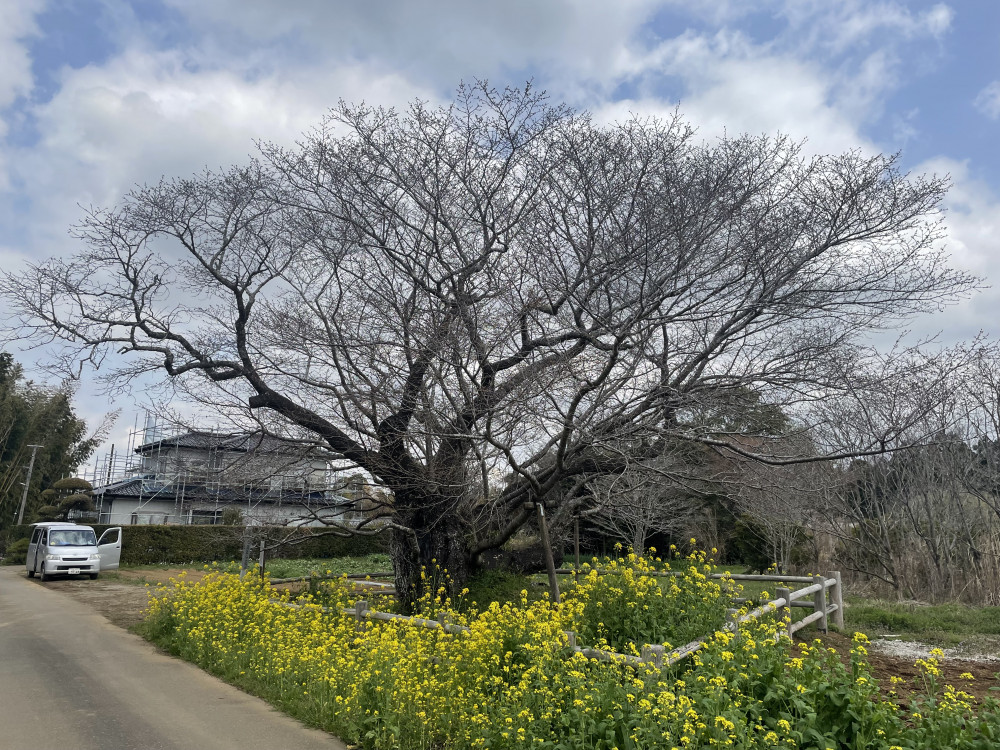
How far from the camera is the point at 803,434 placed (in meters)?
8.04

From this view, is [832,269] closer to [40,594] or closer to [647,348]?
[647,348]

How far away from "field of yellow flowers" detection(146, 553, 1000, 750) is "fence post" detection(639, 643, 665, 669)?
0.13 meters

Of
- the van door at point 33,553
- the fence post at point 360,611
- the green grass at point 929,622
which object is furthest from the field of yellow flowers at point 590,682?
the van door at point 33,553

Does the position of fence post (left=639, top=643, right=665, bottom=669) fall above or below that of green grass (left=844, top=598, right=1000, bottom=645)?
above

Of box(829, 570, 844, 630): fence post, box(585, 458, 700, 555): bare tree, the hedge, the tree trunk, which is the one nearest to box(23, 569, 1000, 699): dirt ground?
box(829, 570, 844, 630): fence post

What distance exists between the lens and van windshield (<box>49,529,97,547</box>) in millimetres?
21141

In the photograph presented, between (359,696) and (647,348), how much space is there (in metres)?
4.88

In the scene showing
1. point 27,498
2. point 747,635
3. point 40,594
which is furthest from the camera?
point 27,498

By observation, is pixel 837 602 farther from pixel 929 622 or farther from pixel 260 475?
pixel 260 475

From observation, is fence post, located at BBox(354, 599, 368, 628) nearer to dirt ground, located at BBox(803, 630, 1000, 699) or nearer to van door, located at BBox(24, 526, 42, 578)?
dirt ground, located at BBox(803, 630, 1000, 699)

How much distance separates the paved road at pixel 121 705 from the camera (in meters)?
5.46

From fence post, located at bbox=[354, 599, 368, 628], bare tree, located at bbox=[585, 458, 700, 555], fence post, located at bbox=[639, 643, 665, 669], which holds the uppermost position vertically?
bare tree, located at bbox=[585, 458, 700, 555]

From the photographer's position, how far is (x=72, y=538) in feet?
70.5

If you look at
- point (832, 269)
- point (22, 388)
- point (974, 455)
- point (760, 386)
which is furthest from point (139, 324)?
point (22, 388)
